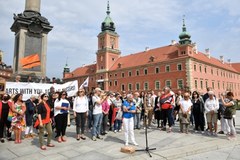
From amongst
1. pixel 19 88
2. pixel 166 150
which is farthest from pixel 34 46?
pixel 166 150

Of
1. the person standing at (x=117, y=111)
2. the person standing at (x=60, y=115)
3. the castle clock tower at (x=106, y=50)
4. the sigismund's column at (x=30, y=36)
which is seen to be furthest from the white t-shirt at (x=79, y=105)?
the castle clock tower at (x=106, y=50)

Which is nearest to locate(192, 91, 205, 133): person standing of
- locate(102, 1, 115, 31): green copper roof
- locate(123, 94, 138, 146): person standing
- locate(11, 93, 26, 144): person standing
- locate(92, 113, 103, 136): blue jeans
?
locate(123, 94, 138, 146): person standing

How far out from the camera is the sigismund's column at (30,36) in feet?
40.3

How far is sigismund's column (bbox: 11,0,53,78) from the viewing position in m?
12.3

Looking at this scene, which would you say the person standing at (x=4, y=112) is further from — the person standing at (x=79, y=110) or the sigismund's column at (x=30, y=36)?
the sigismund's column at (x=30, y=36)

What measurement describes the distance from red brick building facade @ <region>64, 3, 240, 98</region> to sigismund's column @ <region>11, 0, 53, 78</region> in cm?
2637

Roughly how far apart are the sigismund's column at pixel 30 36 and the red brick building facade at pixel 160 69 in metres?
26.4

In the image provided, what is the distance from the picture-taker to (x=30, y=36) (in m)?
12.6

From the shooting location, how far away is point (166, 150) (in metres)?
5.28

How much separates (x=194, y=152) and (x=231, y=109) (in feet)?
9.18

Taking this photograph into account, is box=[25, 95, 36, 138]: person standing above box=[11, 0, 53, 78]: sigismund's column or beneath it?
beneath

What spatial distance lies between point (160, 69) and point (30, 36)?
1404 inches

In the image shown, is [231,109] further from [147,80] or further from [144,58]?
[144,58]

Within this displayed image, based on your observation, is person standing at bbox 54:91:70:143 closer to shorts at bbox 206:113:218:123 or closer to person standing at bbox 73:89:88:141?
person standing at bbox 73:89:88:141
